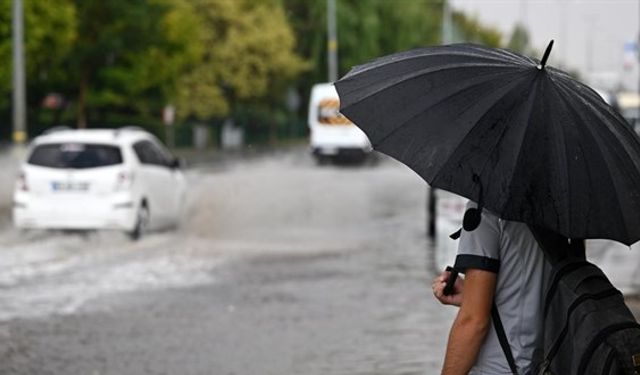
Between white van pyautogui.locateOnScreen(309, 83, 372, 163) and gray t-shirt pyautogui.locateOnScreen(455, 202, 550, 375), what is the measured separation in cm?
4387

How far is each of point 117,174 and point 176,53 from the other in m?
33.8

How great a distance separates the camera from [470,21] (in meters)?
155

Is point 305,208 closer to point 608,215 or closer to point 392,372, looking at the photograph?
point 392,372

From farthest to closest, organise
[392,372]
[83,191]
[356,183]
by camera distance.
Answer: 1. [356,183]
2. [83,191]
3. [392,372]

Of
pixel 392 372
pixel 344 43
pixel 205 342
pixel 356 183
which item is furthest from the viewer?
pixel 344 43

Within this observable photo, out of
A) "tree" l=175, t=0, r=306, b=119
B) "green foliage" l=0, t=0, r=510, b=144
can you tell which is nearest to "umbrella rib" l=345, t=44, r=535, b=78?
"green foliage" l=0, t=0, r=510, b=144

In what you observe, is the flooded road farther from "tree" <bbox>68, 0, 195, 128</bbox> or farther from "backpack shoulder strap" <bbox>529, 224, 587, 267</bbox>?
"tree" <bbox>68, 0, 195, 128</bbox>

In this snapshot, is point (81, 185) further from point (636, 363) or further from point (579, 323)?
point (636, 363)

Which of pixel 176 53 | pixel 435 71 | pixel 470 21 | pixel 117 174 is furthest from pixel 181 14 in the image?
pixel 470 21

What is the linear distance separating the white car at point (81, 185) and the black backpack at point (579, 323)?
1469cm

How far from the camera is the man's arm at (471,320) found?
3979mm

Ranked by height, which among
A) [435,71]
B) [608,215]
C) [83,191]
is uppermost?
[435,71]

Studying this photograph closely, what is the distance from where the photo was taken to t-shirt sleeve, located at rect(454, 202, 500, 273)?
157 inches

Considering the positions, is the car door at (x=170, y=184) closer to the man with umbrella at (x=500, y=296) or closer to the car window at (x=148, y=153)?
the car window at (x=148, y=153)
